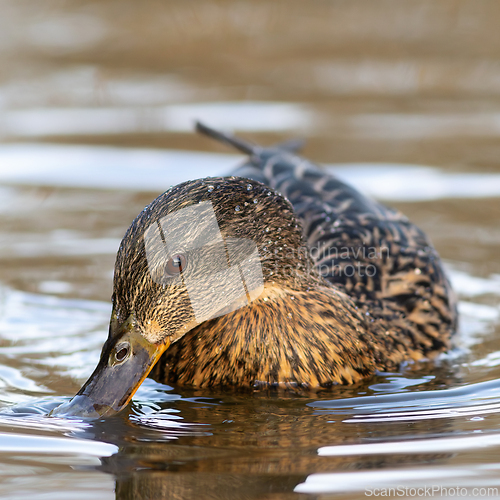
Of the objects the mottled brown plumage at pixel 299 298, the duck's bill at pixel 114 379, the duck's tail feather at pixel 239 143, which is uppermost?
the duck's tail feather at pixel 239 143

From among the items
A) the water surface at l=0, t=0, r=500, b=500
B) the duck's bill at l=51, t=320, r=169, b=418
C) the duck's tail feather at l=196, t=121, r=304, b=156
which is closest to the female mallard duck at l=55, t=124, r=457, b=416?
the duck's bill at l=51, t=320, r=169, b=418

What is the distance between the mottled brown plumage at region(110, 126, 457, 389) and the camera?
448cm

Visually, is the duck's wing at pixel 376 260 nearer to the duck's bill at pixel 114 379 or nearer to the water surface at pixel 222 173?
the water surface at pixel 222 173

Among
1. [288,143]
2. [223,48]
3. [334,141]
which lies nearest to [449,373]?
[288,143]

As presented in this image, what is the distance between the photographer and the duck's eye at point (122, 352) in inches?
173

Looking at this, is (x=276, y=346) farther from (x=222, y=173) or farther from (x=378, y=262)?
(x=222, y=173)

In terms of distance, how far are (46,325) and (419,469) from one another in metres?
2.91

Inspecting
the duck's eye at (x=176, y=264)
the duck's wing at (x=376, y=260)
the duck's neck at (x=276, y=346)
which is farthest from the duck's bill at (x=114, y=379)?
the duck's wing at (x=376, y=260)

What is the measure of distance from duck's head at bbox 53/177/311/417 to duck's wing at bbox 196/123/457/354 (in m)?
0.59

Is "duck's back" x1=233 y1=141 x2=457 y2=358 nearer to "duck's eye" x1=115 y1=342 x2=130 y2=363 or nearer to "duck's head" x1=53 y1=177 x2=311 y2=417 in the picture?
"duck's head" x1=53 y1=177 x2=311 y2=417

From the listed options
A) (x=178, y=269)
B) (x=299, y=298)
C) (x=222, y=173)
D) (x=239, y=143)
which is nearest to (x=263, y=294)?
(x=299, y=298)

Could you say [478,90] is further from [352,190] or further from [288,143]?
[352,190]

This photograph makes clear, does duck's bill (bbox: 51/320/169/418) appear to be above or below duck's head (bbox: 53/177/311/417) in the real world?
below

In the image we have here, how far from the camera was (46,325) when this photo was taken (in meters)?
6.02
